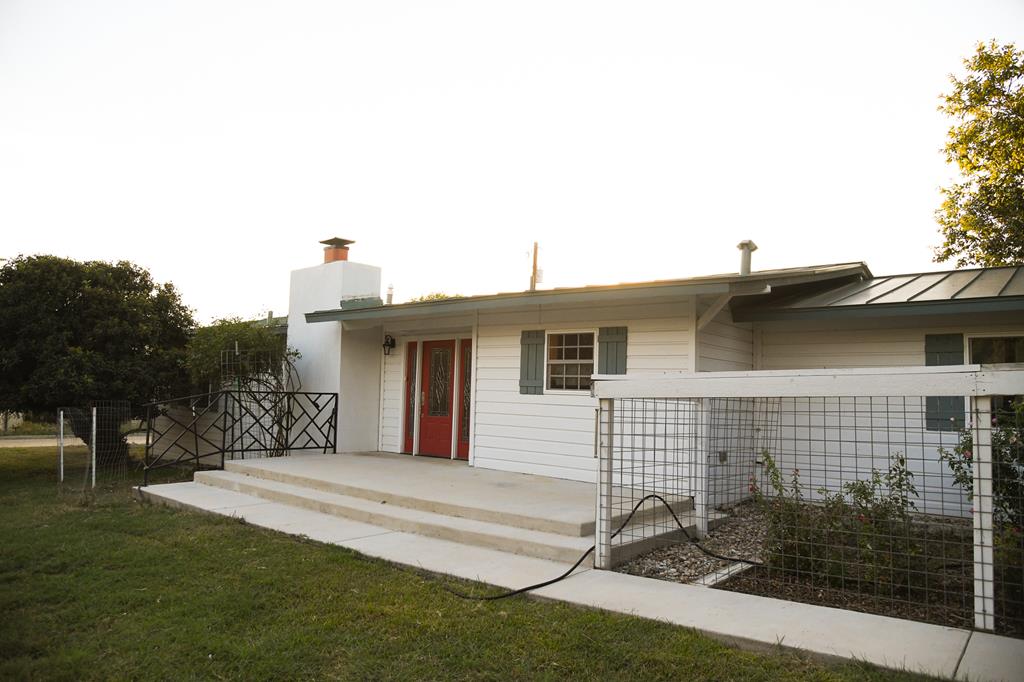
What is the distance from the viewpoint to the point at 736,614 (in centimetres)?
373

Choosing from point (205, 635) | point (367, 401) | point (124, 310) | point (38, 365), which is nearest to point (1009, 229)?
point (367, 401)

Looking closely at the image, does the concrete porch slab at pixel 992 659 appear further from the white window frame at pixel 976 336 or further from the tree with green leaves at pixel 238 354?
the tree with green leaves at pixel 238 354

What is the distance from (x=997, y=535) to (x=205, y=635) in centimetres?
472

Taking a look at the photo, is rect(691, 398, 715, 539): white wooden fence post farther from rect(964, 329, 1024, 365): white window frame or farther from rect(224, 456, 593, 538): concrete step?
rect(964, 329, 1024, 365): white window frame

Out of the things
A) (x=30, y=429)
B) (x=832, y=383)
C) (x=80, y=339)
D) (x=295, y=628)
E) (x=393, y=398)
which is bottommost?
(x=30, y=429)

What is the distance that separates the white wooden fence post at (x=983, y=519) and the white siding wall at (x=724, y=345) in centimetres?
350

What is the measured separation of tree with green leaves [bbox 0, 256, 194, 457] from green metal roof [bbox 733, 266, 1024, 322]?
9729 millimetres

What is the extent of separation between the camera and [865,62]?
8102 millimetres

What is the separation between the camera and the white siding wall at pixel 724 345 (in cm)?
720

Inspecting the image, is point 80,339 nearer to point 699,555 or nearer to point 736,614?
point 699,555

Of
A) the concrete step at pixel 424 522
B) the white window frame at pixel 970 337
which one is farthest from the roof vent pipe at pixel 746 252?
the concrete step at pixel 424 522

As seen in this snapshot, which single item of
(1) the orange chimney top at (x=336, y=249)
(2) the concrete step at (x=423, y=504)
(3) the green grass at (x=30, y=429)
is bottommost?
(3) the green grass at (x=30, y=429)

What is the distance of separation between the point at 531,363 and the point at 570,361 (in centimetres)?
57

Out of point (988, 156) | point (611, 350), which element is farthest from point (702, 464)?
point (988, 156)
